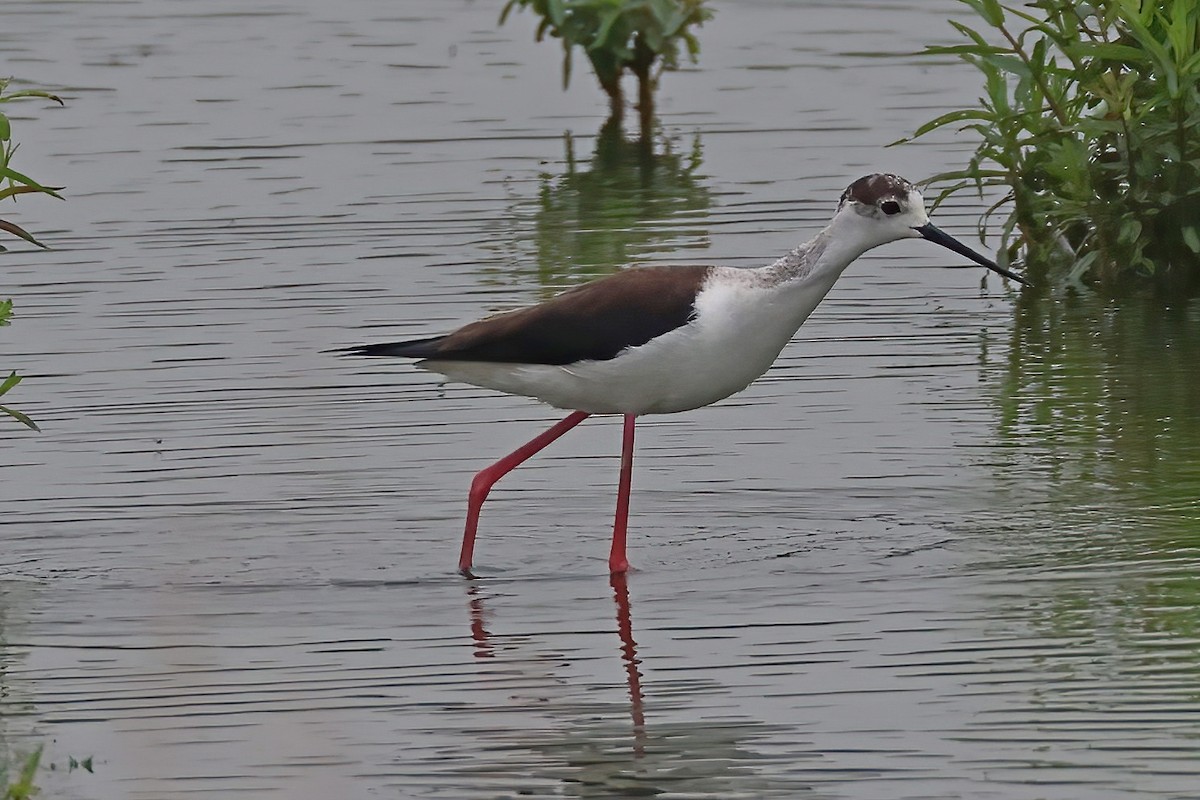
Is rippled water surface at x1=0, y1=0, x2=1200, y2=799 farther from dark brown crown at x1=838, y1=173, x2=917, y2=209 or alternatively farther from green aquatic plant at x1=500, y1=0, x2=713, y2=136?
dark brown crown at x1=838, y1=173, x2=917, y2=209

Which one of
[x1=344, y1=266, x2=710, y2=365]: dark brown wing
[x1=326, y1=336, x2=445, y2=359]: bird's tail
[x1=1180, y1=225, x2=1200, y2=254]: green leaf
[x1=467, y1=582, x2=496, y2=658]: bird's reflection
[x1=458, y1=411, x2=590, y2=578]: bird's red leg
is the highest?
[x1=344, y1=266, x2=710, y2=365]: dark brown wing

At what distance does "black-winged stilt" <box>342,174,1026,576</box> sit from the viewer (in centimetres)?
762

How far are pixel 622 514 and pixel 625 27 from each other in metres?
8.76

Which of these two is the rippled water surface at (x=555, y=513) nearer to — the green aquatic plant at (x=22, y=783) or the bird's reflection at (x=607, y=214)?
the bird's reflection at (x=607, y=214)

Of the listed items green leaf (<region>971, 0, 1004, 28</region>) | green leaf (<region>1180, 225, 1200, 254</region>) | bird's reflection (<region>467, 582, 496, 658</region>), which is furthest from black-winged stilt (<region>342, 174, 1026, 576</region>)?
green leaf (<region>1180, 225, 1200, 254</region>)

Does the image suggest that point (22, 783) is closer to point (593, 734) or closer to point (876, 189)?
point (593, 734)

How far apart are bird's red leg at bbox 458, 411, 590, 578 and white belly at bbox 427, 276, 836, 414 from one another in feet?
1.19

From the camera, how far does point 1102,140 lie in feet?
36.9

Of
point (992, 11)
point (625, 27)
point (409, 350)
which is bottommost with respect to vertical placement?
point (409, 350)

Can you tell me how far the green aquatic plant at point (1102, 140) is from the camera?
1055 cm

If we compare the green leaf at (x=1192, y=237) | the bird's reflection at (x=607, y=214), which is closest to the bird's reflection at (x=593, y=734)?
the green leaf at (x=1192, y=237)

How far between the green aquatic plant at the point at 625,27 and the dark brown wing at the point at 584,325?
803 centimetres

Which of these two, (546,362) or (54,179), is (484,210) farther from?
(546,362)

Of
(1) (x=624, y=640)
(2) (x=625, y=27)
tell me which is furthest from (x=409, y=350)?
(2) (x=625, y=27)
